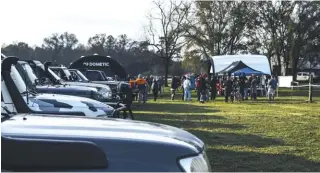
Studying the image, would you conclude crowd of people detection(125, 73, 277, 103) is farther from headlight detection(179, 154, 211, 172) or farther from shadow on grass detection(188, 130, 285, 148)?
headlight detection(179, 154, 211, 172)

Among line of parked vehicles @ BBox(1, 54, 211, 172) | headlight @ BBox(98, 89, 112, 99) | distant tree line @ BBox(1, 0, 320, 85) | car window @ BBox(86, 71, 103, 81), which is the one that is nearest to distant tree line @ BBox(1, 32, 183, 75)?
distant tree line @ BBox(1, 0, 320, 85)

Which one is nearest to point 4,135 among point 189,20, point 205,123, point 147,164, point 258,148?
point 147,164

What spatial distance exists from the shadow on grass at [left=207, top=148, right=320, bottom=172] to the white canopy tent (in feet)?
82.2

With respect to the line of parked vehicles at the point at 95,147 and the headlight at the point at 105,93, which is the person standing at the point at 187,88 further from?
the line of parked vehicles at the point at 95,147

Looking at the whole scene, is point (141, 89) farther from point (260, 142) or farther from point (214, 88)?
point (260, 142)

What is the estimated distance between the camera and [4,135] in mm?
2854

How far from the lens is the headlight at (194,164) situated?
9.18ft

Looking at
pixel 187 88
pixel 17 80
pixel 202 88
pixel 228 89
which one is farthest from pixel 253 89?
pixel 17 80

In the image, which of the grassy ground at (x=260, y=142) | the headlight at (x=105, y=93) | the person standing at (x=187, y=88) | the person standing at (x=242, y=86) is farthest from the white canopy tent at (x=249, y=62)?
the headlight at (x=105, y=93)

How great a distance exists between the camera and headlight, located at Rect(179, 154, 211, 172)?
9.18 feet

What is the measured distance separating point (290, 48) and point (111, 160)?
57.5 m

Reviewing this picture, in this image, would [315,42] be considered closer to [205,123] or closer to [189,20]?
[189,20]

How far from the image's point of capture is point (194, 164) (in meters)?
2.87

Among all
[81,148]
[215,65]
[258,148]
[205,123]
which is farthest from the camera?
[215,65]
